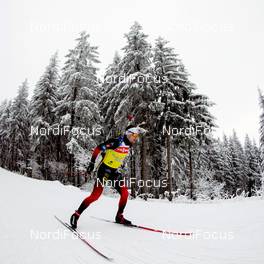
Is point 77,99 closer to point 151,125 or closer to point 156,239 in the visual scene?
point 151,125

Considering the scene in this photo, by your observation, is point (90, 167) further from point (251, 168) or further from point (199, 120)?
point (251, 168)

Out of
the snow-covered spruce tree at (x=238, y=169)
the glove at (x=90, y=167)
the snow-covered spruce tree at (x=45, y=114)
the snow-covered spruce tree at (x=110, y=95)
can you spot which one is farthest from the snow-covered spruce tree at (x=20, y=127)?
the snow-covered spruce tree at (x=238, y=169)

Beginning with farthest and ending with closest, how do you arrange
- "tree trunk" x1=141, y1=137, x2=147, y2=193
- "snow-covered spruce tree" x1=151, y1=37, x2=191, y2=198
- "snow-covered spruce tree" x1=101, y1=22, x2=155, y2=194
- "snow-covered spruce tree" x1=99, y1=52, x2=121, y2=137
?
"snow-covered spruce tree" x1=99, y1=52, x2=121, y2=137, "snow-covered spruce tree" x1=151, y1=37, x2=191, y2=198, "snow-covered spruce tree" x1=101, y1=22, x2=155, y2=194, "tree trunk" x1=141, y1=137, x2=147, y2=193

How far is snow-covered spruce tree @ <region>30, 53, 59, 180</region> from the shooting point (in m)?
24.5

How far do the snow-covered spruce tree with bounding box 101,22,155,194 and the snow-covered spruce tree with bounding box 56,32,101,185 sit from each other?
2.91m

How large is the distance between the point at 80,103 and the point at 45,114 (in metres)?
7.68

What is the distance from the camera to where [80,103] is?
1961 centimetres

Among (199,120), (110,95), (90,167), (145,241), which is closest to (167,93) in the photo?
(199,120)

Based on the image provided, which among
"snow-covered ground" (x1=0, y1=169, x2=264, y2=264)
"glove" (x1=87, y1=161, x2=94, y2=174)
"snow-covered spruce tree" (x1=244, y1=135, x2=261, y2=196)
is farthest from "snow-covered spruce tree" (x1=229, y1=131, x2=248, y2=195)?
"glove" (x1=87, y1=161, x2=94, y2=174)

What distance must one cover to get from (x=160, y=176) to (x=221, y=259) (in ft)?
65.0

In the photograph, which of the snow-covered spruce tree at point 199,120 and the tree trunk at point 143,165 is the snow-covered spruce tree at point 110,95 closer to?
the tree trunk at point 143,165

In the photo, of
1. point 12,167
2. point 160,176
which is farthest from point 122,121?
point 12,167

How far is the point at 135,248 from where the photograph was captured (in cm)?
316

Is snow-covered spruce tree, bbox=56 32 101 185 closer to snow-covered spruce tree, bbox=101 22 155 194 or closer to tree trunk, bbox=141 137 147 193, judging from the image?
snow-covered spruce tree, bbox=101 22 155 194
